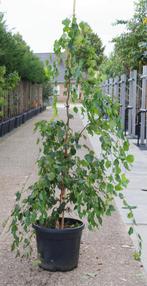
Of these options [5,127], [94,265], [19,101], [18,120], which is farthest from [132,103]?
[94,265]

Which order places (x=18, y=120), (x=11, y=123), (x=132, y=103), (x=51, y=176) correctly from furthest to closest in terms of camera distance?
1. (x=18, y=120)
2. (x=11, y=123)
3. (x=132, y=103)
4. (x=51, y=176)

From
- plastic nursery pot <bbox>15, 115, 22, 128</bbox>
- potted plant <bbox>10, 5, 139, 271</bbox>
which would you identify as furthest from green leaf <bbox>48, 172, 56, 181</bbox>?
plastic nursery pot <bbox>15, 115, 22, 128</bbox>

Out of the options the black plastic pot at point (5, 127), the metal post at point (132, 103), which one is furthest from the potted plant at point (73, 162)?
the black plastic pot at point (5, 127)

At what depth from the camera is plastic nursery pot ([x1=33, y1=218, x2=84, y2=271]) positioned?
3400 mm

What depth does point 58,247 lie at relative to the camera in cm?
345

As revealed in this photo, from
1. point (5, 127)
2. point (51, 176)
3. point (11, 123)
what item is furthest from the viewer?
point (11, 123)

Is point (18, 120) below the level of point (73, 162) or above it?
below

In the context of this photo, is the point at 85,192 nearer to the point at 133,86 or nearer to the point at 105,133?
the point at 105,133

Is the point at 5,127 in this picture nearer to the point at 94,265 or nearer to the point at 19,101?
the point at 19,101

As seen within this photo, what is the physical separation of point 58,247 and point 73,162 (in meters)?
0.68

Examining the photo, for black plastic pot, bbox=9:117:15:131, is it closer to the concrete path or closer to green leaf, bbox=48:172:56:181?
the concrete path

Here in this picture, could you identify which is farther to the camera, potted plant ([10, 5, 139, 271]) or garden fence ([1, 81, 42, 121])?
garden fence ([1, 81, 42, 121])

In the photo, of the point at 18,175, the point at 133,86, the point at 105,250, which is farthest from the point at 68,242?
the point at 133,86

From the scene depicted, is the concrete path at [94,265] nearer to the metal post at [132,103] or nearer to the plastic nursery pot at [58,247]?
the plastic nursery pot at [58,247]
